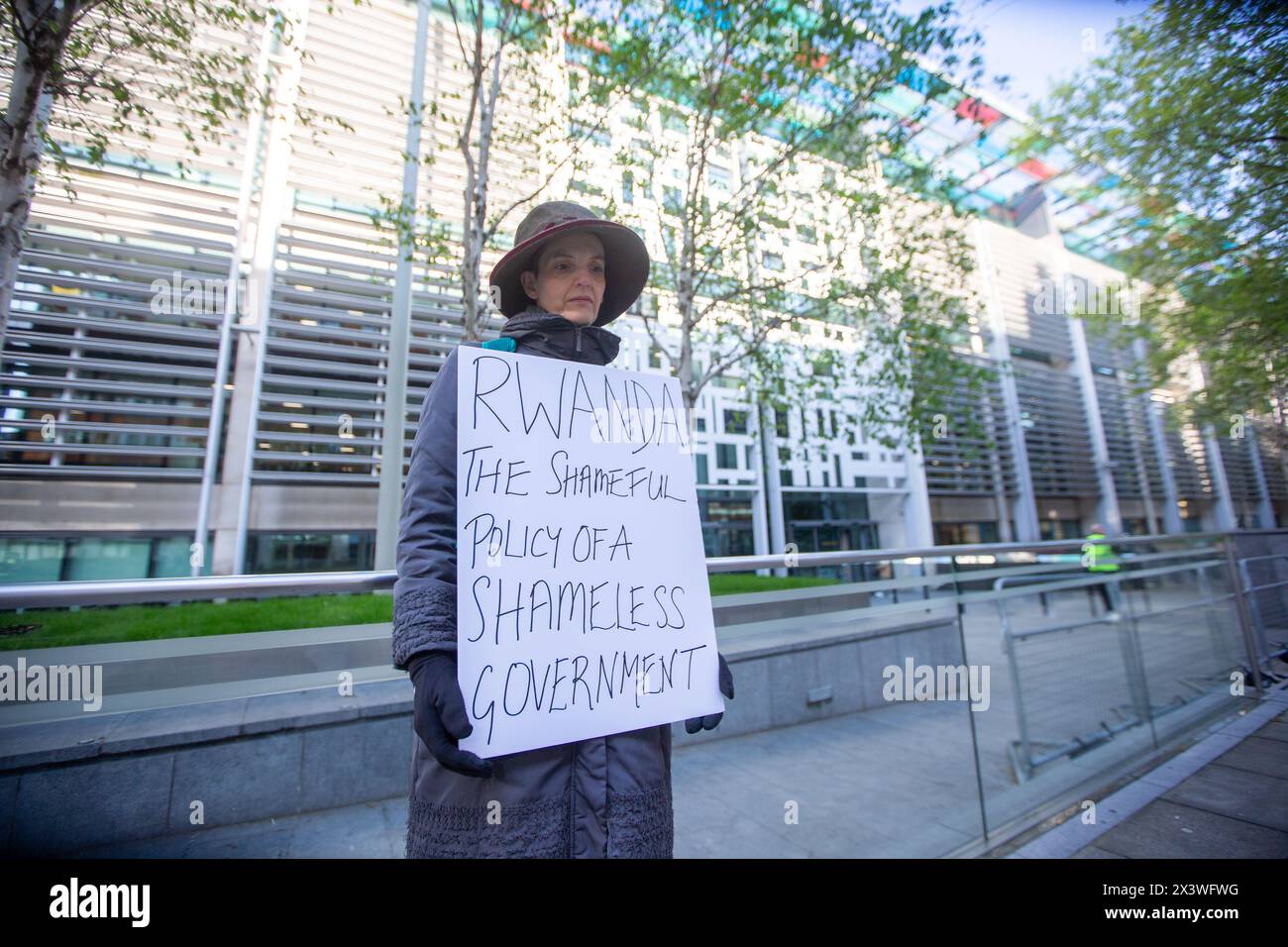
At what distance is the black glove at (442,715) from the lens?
3.22 ft

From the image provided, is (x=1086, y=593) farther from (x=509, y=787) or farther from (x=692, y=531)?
(x=509, y=787)

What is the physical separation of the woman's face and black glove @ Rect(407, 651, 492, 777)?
3.28 feet

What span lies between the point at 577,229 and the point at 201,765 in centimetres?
376

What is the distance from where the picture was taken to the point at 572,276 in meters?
1.53

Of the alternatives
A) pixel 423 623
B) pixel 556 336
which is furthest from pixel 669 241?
pixel 423 623

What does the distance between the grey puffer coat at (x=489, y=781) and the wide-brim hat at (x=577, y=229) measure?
22.2 inches

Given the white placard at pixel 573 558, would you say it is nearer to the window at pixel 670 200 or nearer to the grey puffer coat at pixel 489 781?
the grey puffer coat at pixel 489 781

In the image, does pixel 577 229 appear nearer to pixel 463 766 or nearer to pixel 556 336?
pixel 556 336

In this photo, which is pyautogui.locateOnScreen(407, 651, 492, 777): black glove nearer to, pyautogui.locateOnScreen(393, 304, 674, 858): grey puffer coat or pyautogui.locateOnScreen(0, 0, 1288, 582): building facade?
pyautogui.locateOnScreen(393, 304, 674, 858): grey puffer coat

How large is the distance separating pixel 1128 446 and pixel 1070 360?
5.36 metres

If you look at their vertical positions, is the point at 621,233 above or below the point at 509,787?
above

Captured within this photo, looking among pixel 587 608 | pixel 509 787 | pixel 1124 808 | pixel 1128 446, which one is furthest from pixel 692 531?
pixel 1128 446

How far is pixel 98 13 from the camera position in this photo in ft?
16.1

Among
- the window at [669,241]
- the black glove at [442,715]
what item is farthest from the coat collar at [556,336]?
the window at [669,241]
